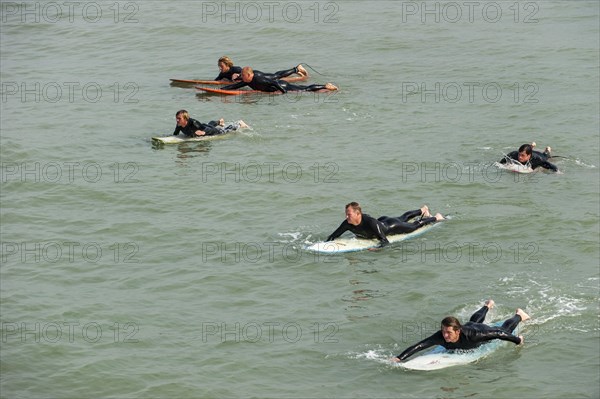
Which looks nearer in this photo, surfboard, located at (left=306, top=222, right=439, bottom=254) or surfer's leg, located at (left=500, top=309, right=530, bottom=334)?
surfer's leg, located at (left=500, top=309, right=530, bottom=334)

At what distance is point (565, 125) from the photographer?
1121 inches

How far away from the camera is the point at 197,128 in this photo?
92.3 feet

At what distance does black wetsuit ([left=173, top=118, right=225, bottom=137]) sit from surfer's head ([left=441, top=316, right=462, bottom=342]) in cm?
1275

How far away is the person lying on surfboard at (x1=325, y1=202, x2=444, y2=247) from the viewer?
21.1m

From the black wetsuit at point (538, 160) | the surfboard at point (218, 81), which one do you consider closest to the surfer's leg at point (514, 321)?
the black wetsuit at point (538, 160)

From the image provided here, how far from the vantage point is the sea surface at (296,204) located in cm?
1792

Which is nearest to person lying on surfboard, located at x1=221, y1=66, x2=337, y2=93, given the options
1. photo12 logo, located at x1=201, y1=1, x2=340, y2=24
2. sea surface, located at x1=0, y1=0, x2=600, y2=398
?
sea surface, located at x1=0, y1=0, x2=600, y2=398

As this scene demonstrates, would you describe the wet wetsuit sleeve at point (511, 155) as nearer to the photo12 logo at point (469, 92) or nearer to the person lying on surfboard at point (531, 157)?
the person lying on surfboard at point (531, 157)

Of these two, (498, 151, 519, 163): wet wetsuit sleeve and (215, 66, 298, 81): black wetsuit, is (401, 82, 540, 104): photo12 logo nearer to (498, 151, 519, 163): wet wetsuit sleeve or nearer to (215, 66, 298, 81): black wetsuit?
(215, 66, 298, 81): black wetsuit

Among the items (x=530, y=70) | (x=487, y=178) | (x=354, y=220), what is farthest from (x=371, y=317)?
(x=530, y=70)

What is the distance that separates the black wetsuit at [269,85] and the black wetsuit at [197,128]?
3.33 m

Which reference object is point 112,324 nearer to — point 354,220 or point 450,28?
point 354,220

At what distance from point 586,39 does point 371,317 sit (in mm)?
20062

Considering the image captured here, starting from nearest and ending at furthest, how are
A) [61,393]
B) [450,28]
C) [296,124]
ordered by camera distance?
[61,393] < [296,124] < [450,28]
